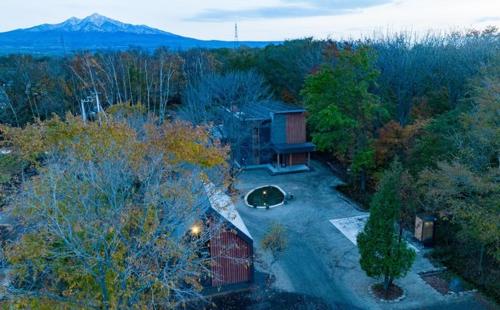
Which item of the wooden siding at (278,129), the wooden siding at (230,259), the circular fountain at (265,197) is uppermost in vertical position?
the wooden siding at (278,129)

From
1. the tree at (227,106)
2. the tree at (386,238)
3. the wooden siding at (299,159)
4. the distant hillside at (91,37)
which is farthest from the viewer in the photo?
the distant hillside at (91,37)

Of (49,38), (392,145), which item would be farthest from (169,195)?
(49,38)

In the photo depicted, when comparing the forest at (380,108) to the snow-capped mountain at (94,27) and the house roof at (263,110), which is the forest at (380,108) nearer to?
the house roof at (263,110)

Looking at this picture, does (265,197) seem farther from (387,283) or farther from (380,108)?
(387,283)

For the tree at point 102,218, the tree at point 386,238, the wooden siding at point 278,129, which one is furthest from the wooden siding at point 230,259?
the wooden siding at point 278,129

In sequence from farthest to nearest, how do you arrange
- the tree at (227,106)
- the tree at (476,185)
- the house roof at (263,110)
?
the house roof at (263,110), the tree at (227,106), the tree at (476,185)

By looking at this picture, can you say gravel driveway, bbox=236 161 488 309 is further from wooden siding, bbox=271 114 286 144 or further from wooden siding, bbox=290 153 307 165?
wooden siding, bbox=271 114 286 144


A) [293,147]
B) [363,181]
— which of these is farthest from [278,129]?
[363,181]
